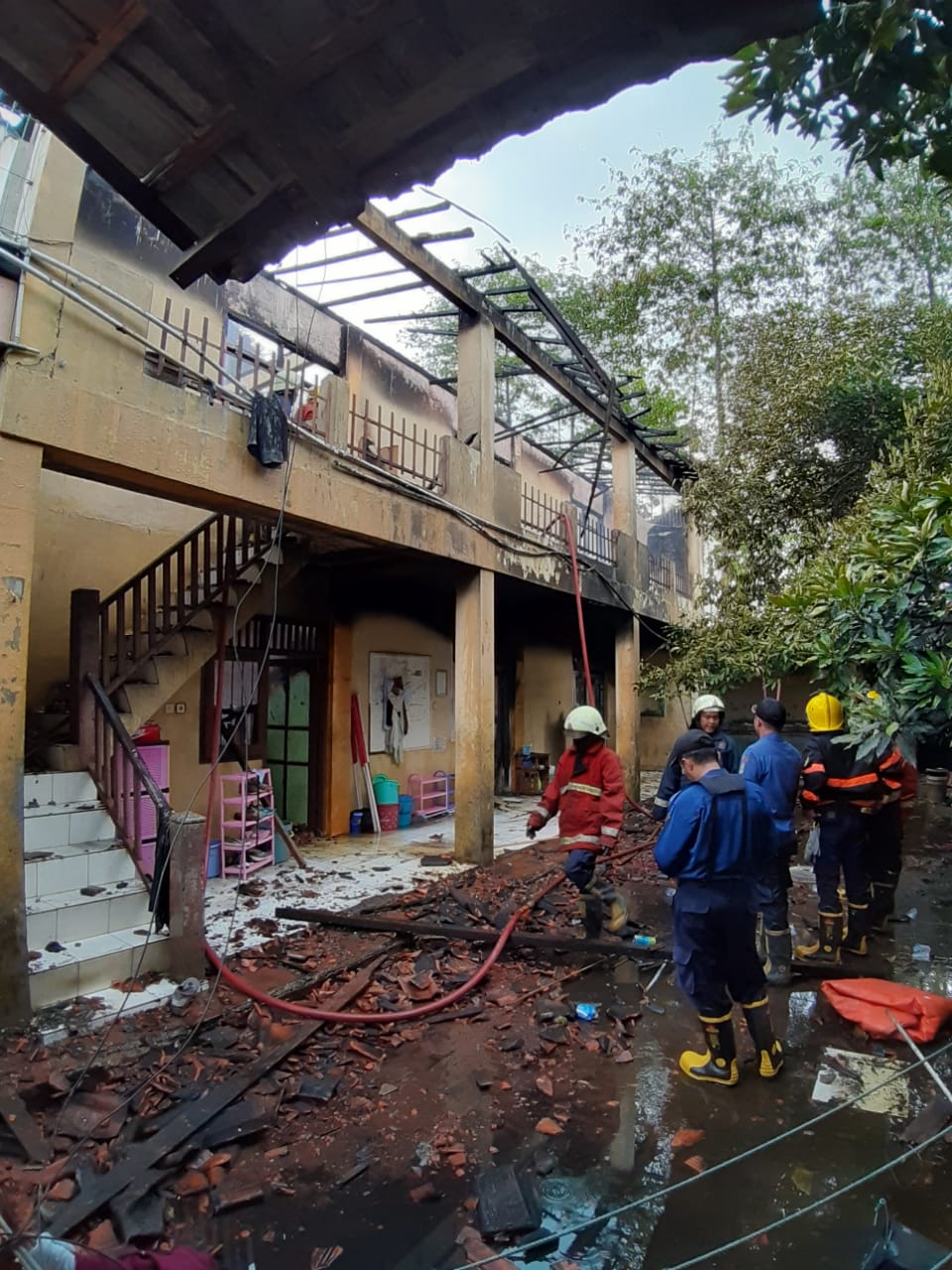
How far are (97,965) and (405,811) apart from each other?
6555 mm

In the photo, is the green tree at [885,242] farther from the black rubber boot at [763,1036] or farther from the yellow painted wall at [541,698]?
the black rubber boot at [763,1036]

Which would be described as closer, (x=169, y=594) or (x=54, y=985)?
(x=54, y=985)

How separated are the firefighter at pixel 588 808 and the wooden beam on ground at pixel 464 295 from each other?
4.70 meters

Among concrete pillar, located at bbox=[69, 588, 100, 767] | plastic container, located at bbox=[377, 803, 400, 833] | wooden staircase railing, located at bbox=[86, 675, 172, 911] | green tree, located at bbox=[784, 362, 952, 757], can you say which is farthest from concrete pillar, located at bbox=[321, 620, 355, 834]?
green tree, located at bbox=[784, 362, 952, 757]

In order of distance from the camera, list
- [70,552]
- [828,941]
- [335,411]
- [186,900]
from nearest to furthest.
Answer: [186,900]
[828,941]
[335,411]
[70,552]

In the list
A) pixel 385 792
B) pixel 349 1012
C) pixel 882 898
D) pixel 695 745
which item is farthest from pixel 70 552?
pixel 882 898

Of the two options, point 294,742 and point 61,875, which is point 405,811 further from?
point 61,875

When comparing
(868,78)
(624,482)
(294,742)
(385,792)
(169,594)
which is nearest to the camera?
(868,78)

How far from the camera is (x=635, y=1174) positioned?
3223 mm

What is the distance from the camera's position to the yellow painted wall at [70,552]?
7227 millimetres

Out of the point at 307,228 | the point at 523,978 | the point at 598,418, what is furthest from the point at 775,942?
the point at 598,418

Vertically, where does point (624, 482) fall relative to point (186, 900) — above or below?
above

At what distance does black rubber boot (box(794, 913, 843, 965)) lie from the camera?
18.5ft

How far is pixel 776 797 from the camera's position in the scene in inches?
206
